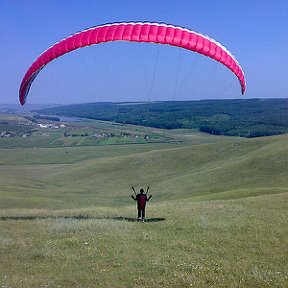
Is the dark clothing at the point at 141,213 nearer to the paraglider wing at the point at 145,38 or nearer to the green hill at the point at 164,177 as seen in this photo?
the paraglider wing at the point at 145,38

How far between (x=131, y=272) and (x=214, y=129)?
17462 centimetres

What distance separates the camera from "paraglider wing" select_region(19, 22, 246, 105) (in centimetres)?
1537

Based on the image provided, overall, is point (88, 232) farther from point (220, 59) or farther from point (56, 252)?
point (220, 59)

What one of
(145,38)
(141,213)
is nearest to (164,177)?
(141,213)

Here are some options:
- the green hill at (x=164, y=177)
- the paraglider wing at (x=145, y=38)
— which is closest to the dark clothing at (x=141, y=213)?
the paraglider wing at (x=145, y=38)

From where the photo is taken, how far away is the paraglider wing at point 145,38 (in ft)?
50.4

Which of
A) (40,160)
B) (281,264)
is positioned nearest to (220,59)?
(281,264)

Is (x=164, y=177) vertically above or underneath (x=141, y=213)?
underneath

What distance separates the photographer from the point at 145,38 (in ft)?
50.1

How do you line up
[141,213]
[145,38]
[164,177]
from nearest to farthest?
[145,38]
[141,213]
[164,177]

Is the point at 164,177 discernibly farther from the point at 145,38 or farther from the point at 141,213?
the point at 145,38

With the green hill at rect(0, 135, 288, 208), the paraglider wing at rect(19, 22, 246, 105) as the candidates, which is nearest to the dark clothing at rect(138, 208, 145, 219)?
the paraglider wing at rect(19, 22, 246, 105)

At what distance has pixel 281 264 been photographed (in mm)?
12625

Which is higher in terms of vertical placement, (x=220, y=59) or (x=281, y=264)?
(x=220, y=59)
